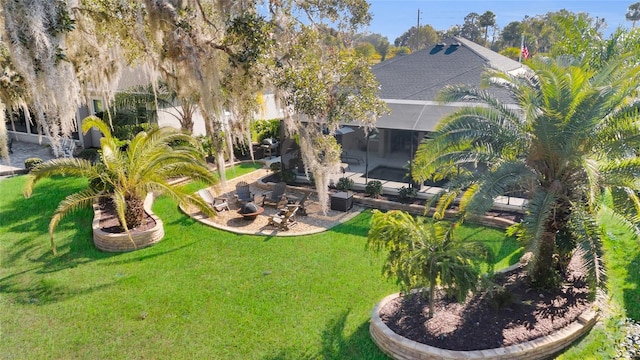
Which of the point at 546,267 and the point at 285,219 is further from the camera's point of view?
the point at 285,219

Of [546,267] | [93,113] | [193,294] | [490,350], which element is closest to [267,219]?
[193,294]

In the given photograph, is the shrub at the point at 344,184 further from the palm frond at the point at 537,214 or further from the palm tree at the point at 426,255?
the palm frond at the point at 537,214

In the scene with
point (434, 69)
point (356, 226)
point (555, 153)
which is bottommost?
point (356, 226)

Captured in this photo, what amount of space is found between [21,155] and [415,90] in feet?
62.3

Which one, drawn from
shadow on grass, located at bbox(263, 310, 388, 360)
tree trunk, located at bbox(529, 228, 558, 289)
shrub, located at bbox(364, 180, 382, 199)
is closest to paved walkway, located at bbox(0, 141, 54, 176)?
shrub, located at bbox(364, 180, 382, 199)

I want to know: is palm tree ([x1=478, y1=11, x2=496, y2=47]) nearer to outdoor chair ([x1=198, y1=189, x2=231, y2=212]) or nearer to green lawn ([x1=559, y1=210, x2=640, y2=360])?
green lawn ([x1=559, y1=210, x2=640, y2=360])

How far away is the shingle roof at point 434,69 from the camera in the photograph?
65.2 feet

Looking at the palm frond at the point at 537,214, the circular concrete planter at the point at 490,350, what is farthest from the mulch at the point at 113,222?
the palm frond at the point at 537,214

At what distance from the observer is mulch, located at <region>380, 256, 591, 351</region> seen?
23.1 ft

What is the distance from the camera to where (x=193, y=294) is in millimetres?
8898

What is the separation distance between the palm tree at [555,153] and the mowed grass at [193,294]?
254 cm

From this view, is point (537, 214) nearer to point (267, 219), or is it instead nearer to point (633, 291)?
point (633, 291)

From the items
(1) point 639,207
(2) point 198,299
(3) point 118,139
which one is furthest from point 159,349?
(3) point 118,139

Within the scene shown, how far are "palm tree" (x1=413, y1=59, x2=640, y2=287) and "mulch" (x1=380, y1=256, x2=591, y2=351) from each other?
44cm
